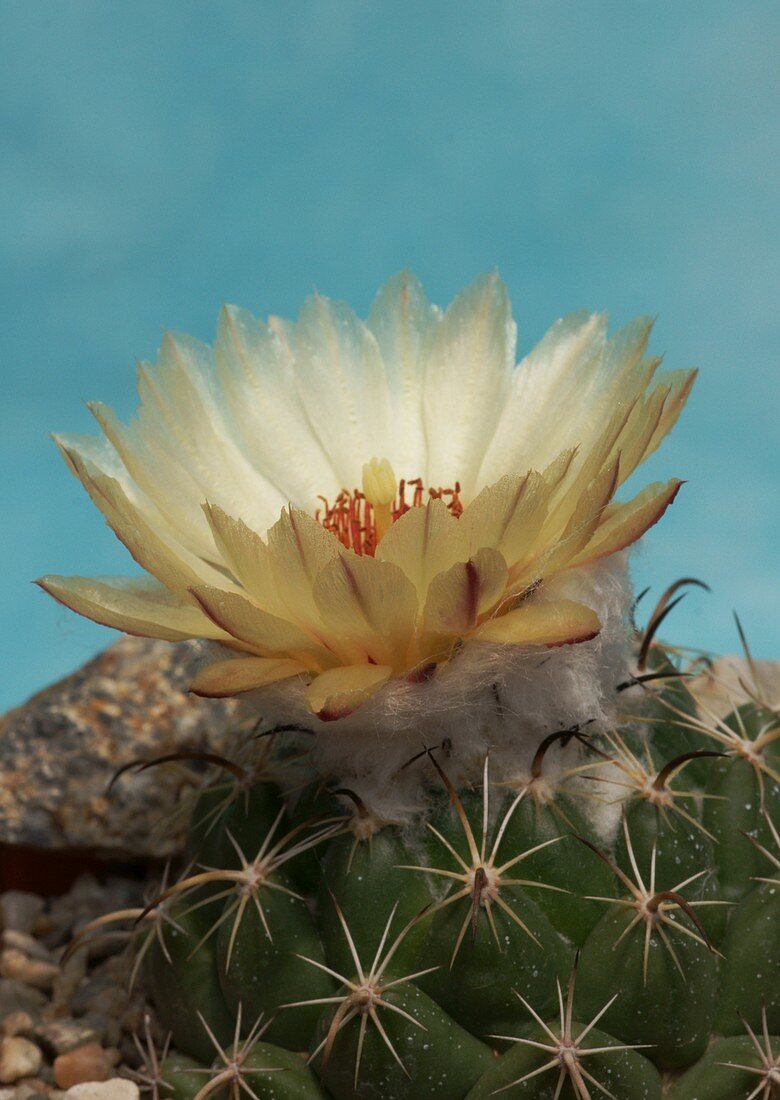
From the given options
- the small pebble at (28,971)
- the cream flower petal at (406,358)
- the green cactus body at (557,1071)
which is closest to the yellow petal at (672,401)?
the cream flower petal at (406,358)

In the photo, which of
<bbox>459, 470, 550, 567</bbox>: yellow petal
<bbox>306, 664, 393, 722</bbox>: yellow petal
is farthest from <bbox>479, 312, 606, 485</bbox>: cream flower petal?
<bbox>306, 664, 393, 722</bbox>: yellow petal

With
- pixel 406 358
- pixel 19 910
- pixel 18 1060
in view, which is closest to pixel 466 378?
pixel 406 358

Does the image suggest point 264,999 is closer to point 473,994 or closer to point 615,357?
point 473,994

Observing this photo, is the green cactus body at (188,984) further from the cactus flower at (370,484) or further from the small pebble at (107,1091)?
the cactus flower at (370,484)

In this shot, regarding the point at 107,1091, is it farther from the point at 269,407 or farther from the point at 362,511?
the point at 269,407

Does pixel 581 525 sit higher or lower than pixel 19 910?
higher

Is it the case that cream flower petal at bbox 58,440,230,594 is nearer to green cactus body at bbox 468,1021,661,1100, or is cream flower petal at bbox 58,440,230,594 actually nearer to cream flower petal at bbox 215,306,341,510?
cream flower petal at bbox 215,306,341,510
